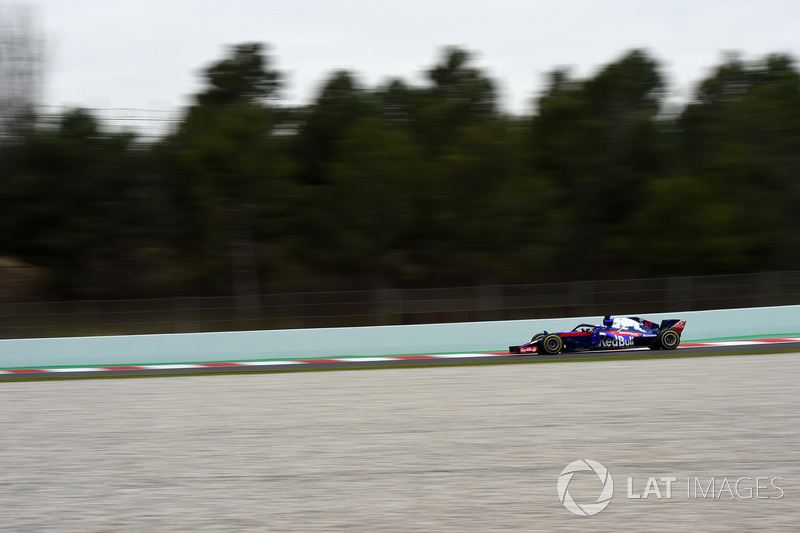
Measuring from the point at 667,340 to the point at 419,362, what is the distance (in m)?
5.22

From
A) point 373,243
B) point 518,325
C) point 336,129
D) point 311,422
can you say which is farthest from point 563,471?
point 336,129

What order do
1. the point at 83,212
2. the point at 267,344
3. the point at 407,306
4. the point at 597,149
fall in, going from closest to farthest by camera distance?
the point at 267,344 → the point at 407,306 → the point at 83,212 → the point at 597,149

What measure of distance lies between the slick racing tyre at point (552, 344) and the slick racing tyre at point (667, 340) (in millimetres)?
2084

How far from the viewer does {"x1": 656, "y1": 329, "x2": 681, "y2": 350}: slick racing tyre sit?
15.2 meters

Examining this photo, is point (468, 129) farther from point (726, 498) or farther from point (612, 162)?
point (726, 498)

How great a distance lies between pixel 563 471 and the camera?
19.8ft

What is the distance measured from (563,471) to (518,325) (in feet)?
36.4

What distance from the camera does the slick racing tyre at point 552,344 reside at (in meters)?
15.0

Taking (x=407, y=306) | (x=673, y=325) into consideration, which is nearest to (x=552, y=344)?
(x=673, y=325)

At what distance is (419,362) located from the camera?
Answer: 1498 cm

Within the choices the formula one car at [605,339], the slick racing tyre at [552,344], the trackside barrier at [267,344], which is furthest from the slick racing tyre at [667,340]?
the trackside barrier at [267,344]

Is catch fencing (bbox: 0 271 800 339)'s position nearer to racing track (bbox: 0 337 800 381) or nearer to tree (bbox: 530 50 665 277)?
racing track (bbox: 0 337 800 381)

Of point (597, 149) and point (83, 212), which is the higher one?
point (597, 149)

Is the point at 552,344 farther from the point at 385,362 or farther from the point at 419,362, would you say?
the point at 385,362
